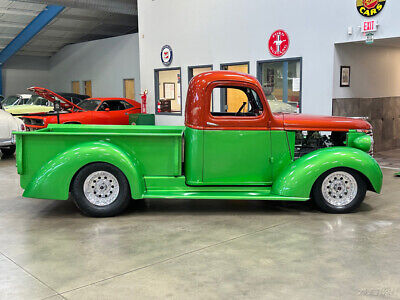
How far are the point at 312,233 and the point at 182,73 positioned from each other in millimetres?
9318

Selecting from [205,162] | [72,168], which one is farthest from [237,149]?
[72,168]

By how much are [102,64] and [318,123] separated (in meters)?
17.3

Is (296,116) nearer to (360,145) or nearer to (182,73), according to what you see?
(360,145)

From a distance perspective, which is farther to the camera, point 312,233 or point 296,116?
point 296,116

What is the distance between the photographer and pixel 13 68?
1000 inches

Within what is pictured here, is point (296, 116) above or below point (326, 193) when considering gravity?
above

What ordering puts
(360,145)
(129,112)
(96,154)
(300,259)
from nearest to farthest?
1. (300,259)
2. (96,154)
3. (360,145)
4. (129,112)

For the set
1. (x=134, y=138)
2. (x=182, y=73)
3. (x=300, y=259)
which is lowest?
(x=300, y=259)

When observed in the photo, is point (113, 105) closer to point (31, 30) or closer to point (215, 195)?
point (215, 195)

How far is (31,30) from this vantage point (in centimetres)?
2045

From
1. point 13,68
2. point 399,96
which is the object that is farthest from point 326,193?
point 13,68

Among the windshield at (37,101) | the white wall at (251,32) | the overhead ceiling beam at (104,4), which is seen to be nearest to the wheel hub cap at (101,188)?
the white wall at (251,32)

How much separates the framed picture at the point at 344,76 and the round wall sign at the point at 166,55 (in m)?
5.86

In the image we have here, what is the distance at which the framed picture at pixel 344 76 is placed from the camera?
9.42 meters
